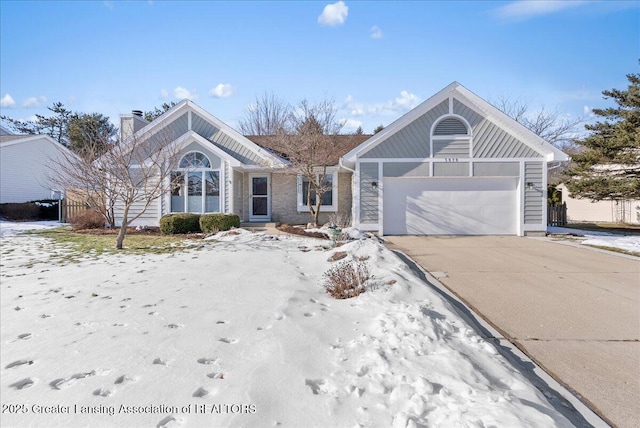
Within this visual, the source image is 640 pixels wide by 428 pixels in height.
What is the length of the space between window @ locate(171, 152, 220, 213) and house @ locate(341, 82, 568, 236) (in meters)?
5.59

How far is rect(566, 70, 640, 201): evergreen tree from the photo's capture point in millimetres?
16109

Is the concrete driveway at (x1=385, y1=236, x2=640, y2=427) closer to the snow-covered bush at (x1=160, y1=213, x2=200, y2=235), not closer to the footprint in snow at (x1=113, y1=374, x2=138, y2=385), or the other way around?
the footprint in snow at (x1=113, y1=374, x2=138, y2=385)

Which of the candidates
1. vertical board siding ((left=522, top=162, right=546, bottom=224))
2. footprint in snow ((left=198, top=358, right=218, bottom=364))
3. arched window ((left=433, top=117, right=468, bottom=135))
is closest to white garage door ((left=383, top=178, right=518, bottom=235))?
vertical board siding ((left=522, top=162, right=546, bottom=224))

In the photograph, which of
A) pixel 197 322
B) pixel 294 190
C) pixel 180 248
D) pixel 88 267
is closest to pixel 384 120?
pixel 294 190

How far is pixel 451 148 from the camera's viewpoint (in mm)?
13211

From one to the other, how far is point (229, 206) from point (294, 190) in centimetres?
301

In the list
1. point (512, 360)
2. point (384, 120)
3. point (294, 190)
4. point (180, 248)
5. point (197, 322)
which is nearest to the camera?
point (512, 360)

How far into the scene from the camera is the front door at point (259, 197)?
16109 mm

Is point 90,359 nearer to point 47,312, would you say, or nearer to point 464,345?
point 47,312

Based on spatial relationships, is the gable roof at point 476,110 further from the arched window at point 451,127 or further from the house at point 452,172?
the arched window at point 451,127

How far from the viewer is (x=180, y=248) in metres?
10.0

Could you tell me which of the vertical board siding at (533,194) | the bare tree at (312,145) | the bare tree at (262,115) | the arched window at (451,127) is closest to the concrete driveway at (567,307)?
the vertical board siding at (533,194)

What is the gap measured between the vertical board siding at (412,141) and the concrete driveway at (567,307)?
15.4 feet

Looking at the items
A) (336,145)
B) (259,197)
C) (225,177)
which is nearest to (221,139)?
(225,177)
